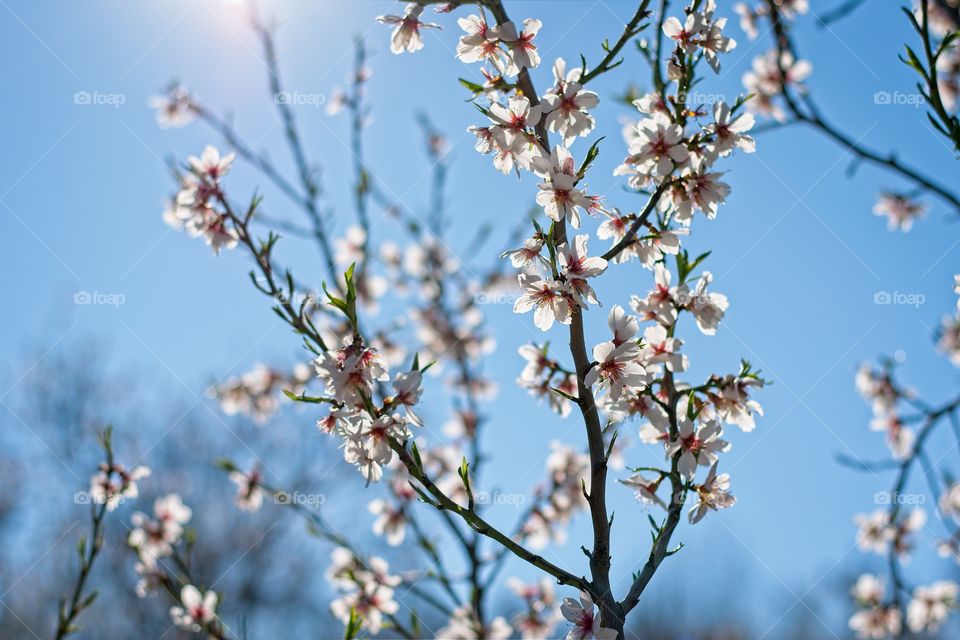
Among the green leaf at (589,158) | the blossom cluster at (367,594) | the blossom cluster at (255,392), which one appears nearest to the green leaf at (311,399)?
the green leaf at (589,158)

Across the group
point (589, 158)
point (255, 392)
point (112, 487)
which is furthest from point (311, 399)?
point (255, 392)

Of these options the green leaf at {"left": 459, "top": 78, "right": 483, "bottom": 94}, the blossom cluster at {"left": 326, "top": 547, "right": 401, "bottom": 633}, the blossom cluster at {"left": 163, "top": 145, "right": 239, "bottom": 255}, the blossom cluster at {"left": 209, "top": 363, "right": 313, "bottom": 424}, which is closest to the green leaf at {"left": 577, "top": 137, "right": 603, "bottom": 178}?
the green leaf at {"left": 459, "top": 78, "right": 483, "bottom": 94}

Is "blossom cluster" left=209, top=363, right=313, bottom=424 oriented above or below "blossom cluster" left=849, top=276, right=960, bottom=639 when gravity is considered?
below

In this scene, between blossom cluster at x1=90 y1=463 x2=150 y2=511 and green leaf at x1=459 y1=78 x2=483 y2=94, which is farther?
blossom cluster at x1=90 y1=463 x2=150 y2=511

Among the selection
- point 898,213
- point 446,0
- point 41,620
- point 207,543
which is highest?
point 898,213

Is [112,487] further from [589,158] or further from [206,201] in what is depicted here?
[589,158]

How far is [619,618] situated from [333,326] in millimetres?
1849

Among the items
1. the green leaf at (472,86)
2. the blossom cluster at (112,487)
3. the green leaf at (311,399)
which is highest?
the green leaf at (472,86)

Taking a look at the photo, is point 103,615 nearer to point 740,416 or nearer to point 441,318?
point 441,318

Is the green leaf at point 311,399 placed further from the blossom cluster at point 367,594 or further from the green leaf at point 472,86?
the blossom cluster at point 367,594

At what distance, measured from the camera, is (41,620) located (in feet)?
33.9

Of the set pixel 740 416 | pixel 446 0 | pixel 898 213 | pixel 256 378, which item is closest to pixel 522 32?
pixel 446 0

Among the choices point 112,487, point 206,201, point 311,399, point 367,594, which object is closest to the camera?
point 311,399

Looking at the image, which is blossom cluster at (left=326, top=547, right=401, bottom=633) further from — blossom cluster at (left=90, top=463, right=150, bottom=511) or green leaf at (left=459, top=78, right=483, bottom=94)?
green leaf at (left=459, top=78, right=483, bottom=94)
